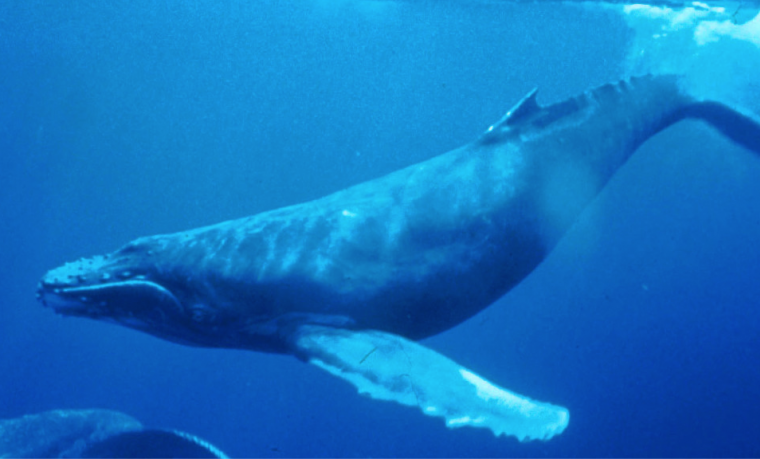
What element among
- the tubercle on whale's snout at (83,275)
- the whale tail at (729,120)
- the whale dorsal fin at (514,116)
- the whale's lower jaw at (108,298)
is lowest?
the whale's lower jaw at (108,298)

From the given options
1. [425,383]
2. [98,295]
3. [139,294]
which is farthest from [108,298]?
[425,383]

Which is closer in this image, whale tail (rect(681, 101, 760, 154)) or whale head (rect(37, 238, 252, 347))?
whale head (rect(37, 238, 252, 347))

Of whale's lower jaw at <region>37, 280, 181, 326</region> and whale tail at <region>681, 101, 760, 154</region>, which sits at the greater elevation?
whale tail at <region>681, 101, 760, 154</region>

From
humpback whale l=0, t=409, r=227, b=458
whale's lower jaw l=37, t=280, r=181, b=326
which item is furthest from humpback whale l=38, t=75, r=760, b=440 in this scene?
humpback whale l=0, t=409, r=227, b=458

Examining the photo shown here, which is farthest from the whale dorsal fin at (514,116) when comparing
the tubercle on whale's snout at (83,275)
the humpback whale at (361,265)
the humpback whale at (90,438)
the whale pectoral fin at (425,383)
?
the humpback whale at (90,438)

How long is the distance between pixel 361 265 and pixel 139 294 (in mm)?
2590

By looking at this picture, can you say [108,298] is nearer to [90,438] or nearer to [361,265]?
[361,265]

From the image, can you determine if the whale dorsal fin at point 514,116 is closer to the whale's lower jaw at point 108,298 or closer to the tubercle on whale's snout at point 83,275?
the whale's lower jaw at point 108,298

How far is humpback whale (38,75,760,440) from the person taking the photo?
6.47m

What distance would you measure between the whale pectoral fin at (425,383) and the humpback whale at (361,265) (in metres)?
0.03

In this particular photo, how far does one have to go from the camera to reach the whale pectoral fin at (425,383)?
491 cm

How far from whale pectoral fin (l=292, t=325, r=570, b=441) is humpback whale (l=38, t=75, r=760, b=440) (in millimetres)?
29

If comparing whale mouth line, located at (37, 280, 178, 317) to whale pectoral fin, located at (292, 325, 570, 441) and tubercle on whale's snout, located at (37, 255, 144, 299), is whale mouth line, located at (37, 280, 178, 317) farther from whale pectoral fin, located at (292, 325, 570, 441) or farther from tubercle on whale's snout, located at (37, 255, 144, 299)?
whale pectoral fin, located at (292, 325, 570, 441)

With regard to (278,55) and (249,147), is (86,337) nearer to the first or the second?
(249,147)
